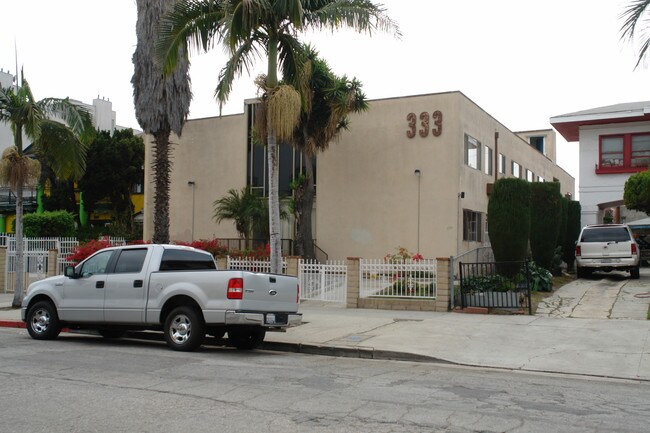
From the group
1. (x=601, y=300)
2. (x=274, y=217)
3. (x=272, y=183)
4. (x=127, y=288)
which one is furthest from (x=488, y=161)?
(x=127, y=288)

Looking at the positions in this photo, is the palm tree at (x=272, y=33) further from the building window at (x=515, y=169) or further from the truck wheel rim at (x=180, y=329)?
the building window at (x=515, y=169)

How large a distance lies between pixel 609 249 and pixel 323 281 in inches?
387

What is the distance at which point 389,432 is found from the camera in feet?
19.3

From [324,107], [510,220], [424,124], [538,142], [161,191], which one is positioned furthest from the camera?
[538,142]

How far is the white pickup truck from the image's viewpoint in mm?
10461

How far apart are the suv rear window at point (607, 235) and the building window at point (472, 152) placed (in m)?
5.50

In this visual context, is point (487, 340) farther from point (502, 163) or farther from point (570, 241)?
point (502, 163)

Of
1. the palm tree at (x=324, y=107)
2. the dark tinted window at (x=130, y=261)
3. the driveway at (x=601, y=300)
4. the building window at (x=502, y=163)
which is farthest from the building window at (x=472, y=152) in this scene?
the dark tinted window at (x=130, y=261)

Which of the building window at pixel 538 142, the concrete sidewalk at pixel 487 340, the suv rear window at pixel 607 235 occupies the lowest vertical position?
the concrete sidewalk at pixel 487 340

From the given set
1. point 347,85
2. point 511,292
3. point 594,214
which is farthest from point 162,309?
point 594,214

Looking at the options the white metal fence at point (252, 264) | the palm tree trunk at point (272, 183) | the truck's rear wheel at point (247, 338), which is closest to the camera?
the truck's rear wheel at point (247, 338)

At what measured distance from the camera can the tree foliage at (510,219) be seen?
58.4ft

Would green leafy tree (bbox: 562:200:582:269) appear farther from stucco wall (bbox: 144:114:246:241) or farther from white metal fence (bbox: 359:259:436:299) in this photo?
stucco wall (bbox: 144:114:246:241)

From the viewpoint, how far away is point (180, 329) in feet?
35.6
